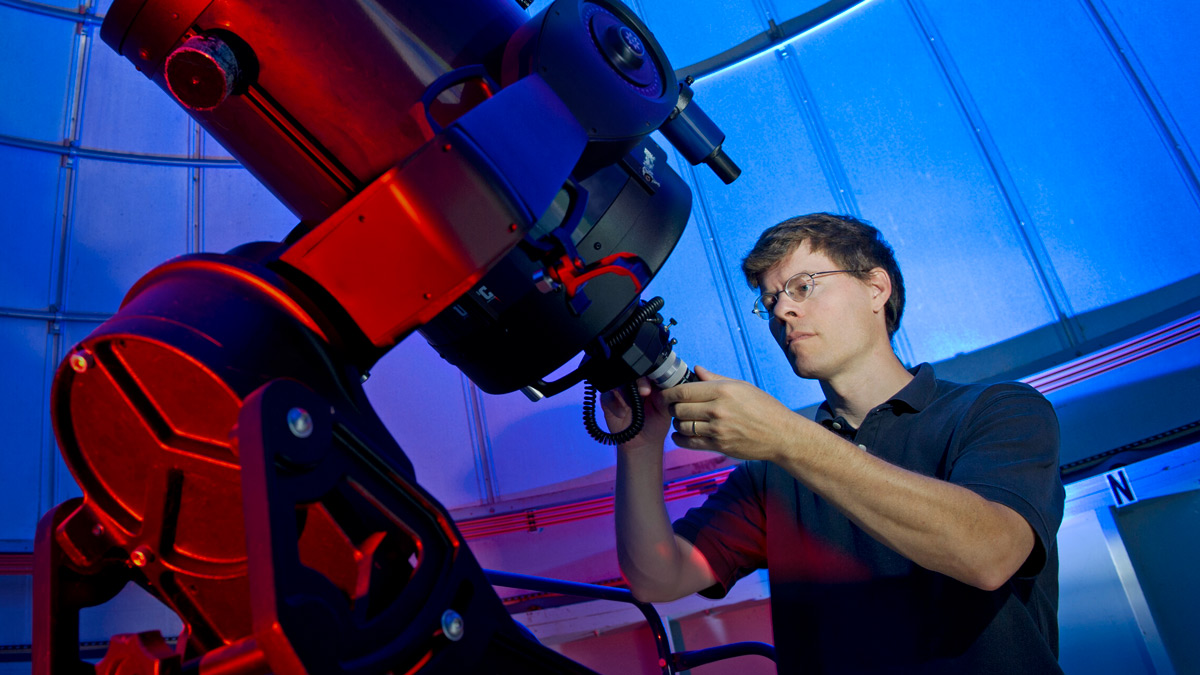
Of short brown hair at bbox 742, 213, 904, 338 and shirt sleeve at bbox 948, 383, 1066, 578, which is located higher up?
short brown hair at bbox 742, 213, 904, 338

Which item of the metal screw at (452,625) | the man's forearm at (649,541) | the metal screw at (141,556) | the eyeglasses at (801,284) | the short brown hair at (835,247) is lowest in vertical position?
the metal screw at (452,625)

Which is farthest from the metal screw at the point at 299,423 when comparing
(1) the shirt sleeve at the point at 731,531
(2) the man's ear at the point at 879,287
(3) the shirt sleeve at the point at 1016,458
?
(2) the man's ear at the point at 879,287

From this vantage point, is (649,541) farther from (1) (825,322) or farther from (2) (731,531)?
(1) (825,322)

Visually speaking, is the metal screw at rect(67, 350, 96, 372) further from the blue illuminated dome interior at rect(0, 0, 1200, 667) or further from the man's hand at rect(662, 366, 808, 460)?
the blue illuminated dome interior at rect(0, 0, 1200, 667)

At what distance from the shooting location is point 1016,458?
4.84 ft

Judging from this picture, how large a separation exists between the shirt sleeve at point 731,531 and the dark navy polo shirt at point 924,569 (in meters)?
0.03

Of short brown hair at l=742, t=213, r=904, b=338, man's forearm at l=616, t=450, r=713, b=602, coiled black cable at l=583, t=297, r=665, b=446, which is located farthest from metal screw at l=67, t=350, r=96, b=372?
short brown hair at l=742, t=213, r=904, b=338

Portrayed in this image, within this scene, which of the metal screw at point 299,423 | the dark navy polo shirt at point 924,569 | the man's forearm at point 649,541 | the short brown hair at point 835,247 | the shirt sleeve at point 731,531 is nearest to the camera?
the metal screw at point 299,423

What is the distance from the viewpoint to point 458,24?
44.9 inches

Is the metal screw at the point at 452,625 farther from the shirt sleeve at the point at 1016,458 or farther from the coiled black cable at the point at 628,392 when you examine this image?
the shirt sleeve at the point at 1016,458

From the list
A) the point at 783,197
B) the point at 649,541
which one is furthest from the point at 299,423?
the point at 783,197

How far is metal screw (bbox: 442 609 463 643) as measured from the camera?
788 millimetres

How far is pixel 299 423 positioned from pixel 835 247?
5.58 feet

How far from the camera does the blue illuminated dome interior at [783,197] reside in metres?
3.84
